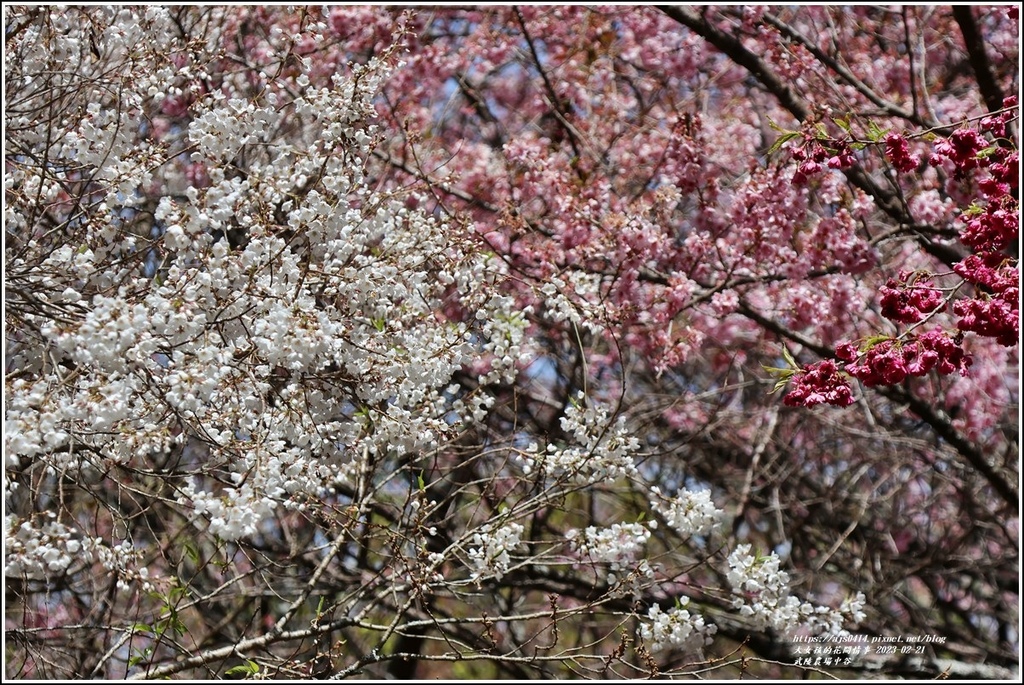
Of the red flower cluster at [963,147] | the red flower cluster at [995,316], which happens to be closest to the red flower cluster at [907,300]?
the red flower cluster at [995,316]

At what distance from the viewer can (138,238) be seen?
3.23 m

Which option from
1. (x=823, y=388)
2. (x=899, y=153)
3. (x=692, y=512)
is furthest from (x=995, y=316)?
(x=692, y=512)

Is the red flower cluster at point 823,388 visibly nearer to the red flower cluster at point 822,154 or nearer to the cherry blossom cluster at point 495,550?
the red flower cluster at point 822,154

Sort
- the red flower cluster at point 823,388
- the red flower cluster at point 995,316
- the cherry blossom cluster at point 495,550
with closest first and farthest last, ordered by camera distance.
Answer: the red flower cluster at point 995,316 → the cherry blossom cluster at point 495,550 → the red flower cluster at point 823,388

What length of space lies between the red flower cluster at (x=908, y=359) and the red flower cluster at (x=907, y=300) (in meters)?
0.09

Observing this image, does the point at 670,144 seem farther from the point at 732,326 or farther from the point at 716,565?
the point at 716,565

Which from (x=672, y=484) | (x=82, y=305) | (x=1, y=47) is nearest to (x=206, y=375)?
(x=82, y=305)

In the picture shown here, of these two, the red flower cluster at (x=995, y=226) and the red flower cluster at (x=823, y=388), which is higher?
the red flower cluster at (x=995, y=226)

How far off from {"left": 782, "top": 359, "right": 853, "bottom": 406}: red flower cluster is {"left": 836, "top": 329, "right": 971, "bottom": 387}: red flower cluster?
52 mm

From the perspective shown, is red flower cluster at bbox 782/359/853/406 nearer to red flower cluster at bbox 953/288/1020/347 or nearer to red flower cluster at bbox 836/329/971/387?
red flower cluster at bbox 836/329/971/387

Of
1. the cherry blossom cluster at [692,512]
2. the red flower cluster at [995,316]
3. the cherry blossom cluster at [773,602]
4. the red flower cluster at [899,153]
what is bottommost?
the cherry blossom cluster at [773,602]

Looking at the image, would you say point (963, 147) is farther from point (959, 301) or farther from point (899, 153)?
point (959, 301)

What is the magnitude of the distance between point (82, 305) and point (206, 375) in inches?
17.4

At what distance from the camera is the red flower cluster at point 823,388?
334cm
